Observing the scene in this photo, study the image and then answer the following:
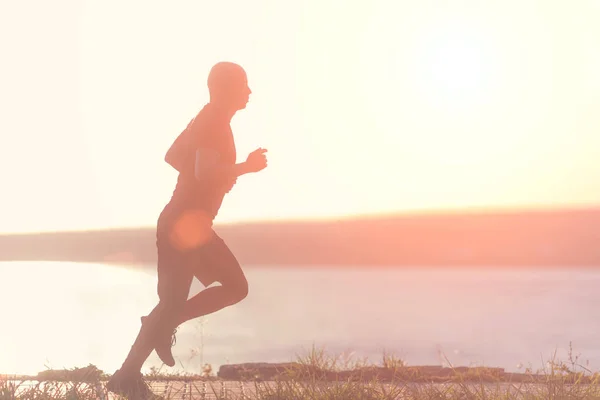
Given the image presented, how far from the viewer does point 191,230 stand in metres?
5.42

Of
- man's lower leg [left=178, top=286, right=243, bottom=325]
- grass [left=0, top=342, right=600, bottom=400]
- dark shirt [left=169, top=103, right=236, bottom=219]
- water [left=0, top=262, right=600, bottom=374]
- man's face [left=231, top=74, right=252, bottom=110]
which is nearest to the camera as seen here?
grass [left=0, top=342, right=600, bottom=400]

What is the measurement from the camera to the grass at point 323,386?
499cm

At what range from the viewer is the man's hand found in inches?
205

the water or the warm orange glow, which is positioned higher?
the warm orange glow

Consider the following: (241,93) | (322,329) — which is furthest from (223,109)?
(322,329)

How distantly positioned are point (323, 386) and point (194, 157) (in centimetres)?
166

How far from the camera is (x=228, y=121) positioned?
18.0 ft

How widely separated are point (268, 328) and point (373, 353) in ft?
19.0

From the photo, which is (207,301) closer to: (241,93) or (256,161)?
(256,161)

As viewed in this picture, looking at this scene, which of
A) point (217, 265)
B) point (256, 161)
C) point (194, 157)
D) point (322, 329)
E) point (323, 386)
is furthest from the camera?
point (322, 329)

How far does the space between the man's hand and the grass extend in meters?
1.30

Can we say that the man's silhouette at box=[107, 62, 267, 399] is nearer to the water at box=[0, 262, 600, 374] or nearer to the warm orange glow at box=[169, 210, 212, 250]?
the warm orange glow at box=[169, 210, 212, 250]

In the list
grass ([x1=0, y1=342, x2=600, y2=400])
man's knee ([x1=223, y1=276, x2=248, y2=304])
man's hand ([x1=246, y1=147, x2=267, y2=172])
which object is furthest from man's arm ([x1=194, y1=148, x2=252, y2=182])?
grass ([x1=0, y1=342, x2=600, y2=400])

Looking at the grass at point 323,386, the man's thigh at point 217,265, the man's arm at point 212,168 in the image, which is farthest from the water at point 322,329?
the man's arm at point 212,168
